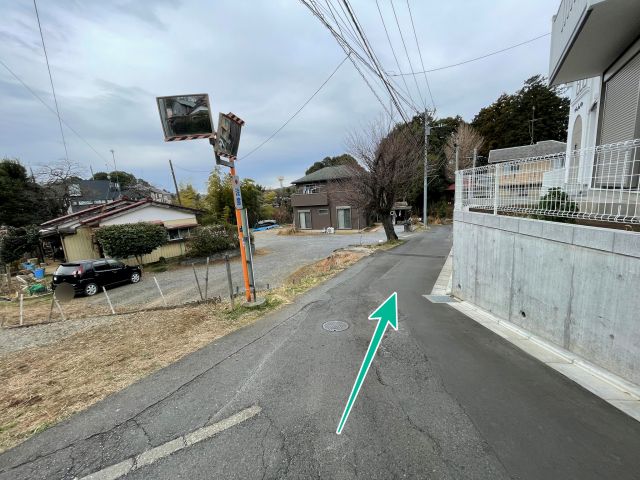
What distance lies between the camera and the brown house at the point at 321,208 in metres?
28.2

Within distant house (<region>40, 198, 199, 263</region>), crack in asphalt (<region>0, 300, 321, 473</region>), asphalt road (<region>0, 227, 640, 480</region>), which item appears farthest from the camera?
distant house (<region>40, 198, 199, 263</region>)

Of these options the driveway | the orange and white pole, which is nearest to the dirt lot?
the driveway

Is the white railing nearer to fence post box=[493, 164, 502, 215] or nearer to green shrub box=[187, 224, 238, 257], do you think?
fence post box=[493, 164, 502, 215]

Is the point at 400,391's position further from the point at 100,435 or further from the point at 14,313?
the point at 14,313

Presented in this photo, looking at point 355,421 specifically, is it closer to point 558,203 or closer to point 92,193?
point 558,203

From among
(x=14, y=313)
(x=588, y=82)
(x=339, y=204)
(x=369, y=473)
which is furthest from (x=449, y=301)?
(x=339, y=204)

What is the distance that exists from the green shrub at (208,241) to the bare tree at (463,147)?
89.4 ft

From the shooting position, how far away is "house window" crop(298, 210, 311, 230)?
30528 mm

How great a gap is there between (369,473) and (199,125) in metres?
5.67

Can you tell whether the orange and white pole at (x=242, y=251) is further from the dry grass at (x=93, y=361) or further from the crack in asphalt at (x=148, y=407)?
the crack in asphalt at (x=148, y=407)

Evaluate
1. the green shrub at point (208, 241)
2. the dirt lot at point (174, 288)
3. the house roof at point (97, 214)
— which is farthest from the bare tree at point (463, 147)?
the house roof at point (97, 214)

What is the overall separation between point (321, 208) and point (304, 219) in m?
2.55

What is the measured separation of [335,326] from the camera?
4875 mm

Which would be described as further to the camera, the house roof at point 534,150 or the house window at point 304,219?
the house window at point 304,219
